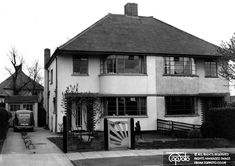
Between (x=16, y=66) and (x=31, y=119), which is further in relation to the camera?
(x=16, y=66)

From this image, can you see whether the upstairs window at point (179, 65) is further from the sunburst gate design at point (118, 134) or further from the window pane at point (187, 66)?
the sunburst gate design at point (118, 134)

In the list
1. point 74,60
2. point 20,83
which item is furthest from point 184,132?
point 20,83

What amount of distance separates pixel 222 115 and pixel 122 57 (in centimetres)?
909

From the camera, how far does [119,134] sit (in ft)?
55.8

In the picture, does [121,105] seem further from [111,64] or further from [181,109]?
[181,109]

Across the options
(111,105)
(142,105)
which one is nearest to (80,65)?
(111,105)

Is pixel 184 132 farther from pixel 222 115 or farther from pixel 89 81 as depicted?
pixel 89 81

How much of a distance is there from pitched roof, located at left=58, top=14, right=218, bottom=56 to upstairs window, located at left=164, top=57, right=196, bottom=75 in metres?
0.61

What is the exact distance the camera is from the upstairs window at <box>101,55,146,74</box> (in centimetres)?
2669

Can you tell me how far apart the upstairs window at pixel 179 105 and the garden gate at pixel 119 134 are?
11.1m

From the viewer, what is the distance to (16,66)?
5769 centimetres

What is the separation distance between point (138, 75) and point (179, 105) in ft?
14.0

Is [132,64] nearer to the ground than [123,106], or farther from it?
farther from it

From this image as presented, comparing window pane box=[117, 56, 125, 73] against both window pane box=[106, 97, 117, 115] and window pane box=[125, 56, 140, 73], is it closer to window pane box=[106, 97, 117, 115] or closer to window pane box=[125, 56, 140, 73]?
window pane box=[125, 56, 140, 73]
